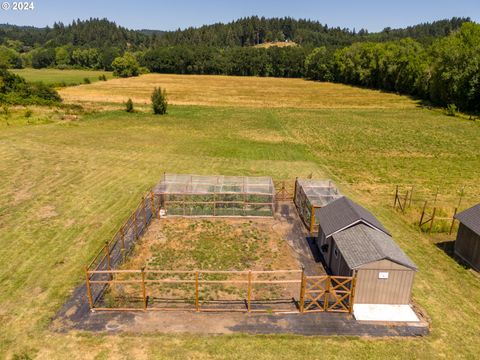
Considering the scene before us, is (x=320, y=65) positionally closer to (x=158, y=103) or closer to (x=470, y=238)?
(x=158, y=103)

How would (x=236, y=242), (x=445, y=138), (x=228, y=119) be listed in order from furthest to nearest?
(x=228, y=119), (x=445, y=138), (x=236, y=242)

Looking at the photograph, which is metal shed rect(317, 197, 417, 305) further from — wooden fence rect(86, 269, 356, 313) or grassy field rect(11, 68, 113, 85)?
grassy field rect(11, 68, 113, 85)

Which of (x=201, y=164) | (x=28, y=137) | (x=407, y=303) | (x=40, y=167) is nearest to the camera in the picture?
(x=407, y=303)

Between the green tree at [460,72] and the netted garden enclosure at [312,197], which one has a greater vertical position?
the green tree at [460,72]

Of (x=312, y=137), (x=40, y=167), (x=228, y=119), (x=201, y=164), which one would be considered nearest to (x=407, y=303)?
(x=201, y=164)

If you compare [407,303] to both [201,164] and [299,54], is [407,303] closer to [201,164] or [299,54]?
[201,164]

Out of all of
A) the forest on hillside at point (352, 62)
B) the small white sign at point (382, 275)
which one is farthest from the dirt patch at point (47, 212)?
the forest on hillside at point (352, 62)

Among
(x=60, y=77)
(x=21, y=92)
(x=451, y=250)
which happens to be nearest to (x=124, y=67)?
(x=60, y=77)

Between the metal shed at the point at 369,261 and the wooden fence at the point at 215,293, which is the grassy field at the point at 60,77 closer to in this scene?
the wooden fence at the point at 215,293
